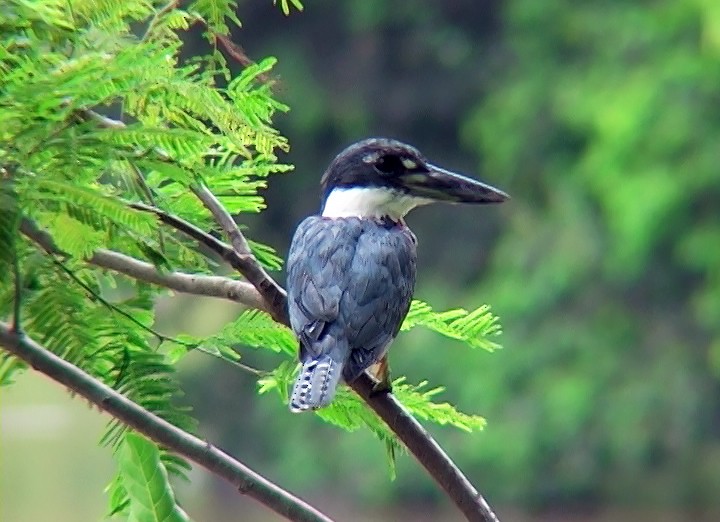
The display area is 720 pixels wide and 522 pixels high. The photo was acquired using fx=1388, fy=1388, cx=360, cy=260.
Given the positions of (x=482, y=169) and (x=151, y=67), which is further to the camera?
(x=482, y=169)

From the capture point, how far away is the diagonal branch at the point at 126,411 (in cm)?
90

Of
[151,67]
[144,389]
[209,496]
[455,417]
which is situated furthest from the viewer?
[209,496]

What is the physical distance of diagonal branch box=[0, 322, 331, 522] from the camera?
90cm

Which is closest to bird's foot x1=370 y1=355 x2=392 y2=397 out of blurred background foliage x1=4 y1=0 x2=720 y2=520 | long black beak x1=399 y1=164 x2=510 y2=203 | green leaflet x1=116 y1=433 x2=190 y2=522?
long black beak x1=399 y1=164 x2=510 y2=203

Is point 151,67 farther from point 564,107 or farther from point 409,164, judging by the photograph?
point 564,107

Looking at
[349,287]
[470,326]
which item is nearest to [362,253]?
[349,287]

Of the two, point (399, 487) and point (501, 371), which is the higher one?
point (501, 371)

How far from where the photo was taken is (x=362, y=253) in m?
1.67

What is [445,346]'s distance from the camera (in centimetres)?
791

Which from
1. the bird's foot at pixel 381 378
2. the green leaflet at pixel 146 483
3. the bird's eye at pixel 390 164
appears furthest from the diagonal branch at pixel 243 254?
the bird's eye at pixel 390 164

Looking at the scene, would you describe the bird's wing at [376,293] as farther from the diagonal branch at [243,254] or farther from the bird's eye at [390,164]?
the diagonal branch at [243,254]

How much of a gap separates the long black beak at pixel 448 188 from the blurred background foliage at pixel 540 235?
492 cm

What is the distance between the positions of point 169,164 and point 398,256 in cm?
78

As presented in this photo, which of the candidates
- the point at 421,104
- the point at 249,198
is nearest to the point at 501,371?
the point at 421,104
